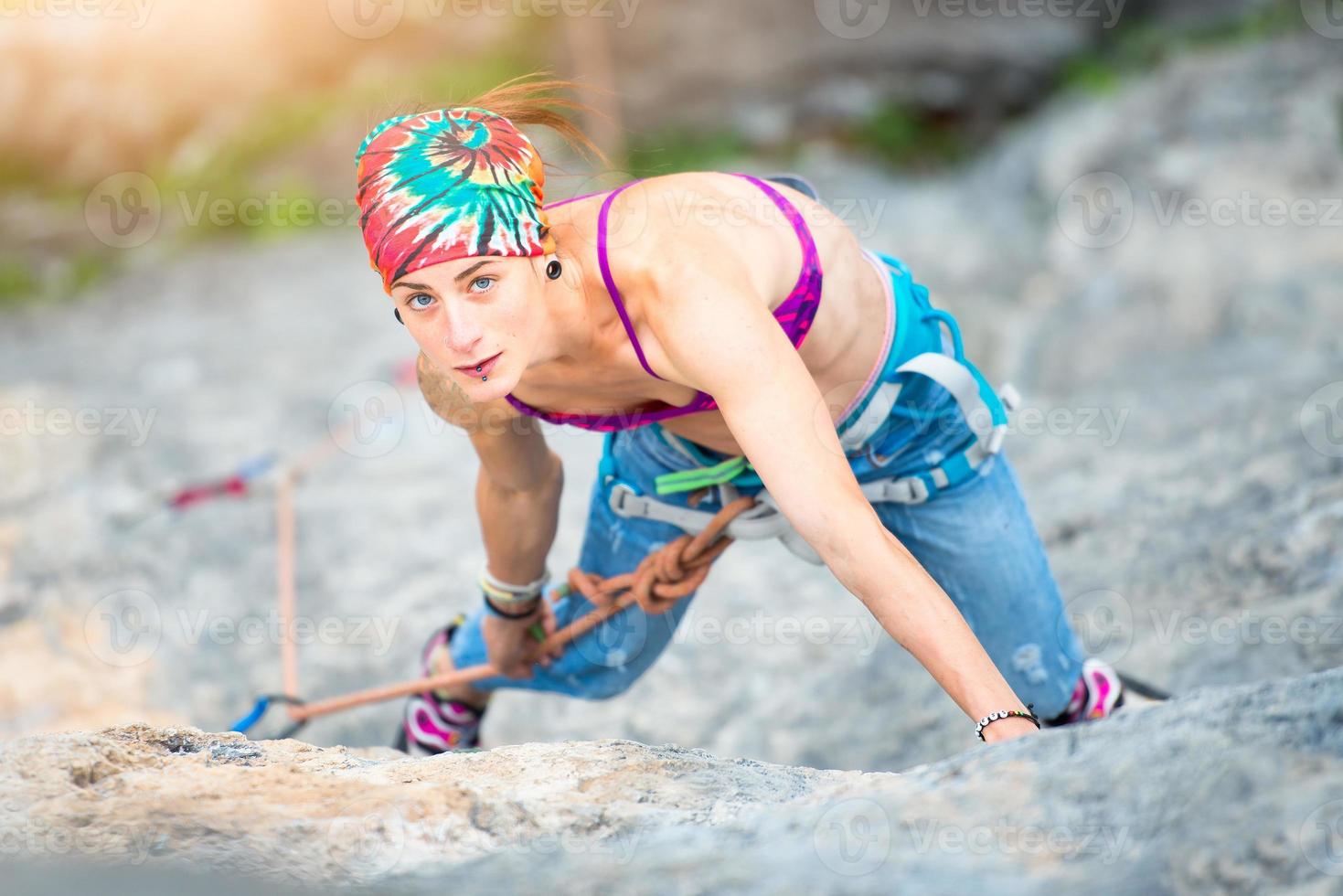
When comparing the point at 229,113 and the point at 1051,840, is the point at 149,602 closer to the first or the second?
the point at 1051,840

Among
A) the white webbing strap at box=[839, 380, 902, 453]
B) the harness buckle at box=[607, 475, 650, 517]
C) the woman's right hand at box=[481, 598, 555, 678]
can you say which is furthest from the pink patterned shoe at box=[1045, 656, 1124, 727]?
the woman's right hand at box=[481, 598, 555, 678]

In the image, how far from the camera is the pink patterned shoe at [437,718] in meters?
2.88

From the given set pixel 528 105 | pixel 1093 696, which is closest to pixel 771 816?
pixel 528 105

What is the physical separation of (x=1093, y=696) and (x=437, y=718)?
1435 mm

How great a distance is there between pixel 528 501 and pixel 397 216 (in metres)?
0.79

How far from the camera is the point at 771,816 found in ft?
4.90

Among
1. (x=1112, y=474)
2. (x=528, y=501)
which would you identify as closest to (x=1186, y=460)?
(x=1112, y=474)


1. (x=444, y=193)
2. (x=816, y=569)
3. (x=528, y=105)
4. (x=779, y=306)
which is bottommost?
(x=816, y=569)

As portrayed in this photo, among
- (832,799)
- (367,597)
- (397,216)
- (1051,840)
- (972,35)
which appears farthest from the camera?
(972,35)

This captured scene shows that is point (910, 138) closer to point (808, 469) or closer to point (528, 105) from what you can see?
point (528, 105)

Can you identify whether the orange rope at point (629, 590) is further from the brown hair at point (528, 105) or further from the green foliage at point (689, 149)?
the green foliage at point (689, 149)

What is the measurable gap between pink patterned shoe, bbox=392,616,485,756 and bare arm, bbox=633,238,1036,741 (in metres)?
1.39

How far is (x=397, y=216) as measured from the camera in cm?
177

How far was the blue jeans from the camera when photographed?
7.40 ft
